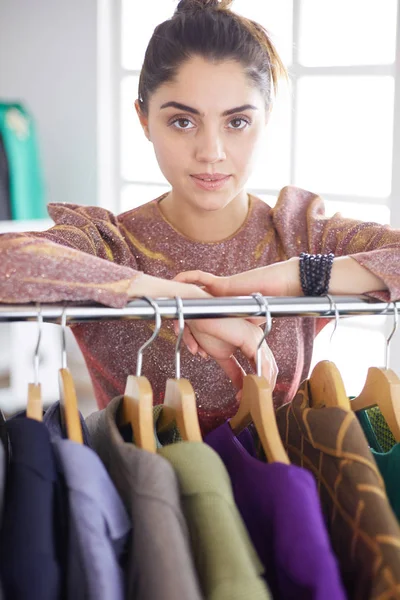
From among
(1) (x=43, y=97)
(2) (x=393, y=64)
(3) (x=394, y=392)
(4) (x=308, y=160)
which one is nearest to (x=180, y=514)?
(3) (x=394, y=392)

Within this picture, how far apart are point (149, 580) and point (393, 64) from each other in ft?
6.89

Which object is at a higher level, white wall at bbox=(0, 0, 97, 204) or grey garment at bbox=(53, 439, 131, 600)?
white wall at bbox=(0, 0, 97, 204)

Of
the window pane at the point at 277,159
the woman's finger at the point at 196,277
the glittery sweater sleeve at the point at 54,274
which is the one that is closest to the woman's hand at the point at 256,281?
the woman's finger at the point at 196,277

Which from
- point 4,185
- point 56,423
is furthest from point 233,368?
point 4,185

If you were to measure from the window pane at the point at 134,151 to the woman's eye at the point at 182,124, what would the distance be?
2213 millimetres

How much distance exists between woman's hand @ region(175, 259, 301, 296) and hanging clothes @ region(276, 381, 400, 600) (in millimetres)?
182

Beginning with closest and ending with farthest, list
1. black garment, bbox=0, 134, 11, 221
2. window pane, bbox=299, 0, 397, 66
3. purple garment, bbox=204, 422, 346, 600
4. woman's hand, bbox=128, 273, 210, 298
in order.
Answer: purple garment, bbox=204, 422, 346, 600, woman's hand, bbox=128, 273, 210, 298, window pane, bbox=299, 0, 397, 66, black garment, bbox=0, 134, 11, 221

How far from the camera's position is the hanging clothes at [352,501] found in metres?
0.72

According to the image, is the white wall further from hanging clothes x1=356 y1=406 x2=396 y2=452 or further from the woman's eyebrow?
hanging clothes x1=356 y1=406 x2=396 y2=452

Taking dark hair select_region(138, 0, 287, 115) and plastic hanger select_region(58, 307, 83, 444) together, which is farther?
dark hair select_region(138, 0, 287, 115)

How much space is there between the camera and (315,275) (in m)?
1.03

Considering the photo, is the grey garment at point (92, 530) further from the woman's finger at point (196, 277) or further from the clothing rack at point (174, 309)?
the woman's finger at point (196, 277)

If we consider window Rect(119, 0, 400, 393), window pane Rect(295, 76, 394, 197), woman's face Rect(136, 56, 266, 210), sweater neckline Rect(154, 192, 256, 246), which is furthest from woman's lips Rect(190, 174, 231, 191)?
window pane Rect(295, 76, 394, 197)

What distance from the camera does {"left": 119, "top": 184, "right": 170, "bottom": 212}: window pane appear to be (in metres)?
3.56
